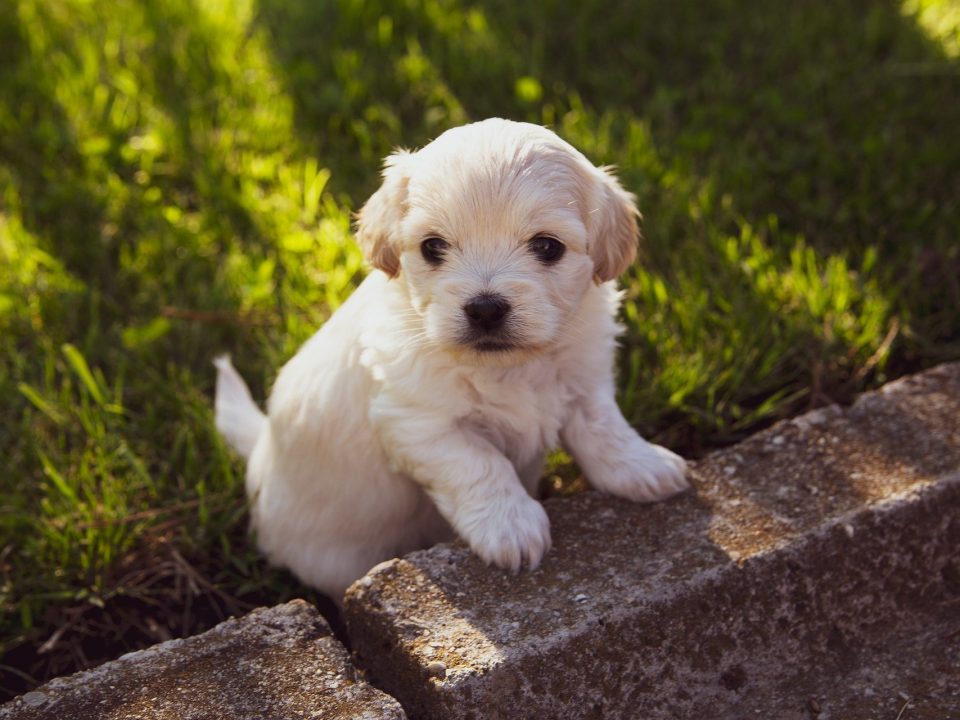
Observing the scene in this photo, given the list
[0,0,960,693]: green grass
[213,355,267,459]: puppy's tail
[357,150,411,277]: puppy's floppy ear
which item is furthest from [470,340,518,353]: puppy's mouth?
[213,355,267,459]: puppy's tail

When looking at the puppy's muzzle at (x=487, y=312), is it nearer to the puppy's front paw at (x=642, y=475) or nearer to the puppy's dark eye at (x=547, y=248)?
the puppy's dark eye at (x=547, y=248)

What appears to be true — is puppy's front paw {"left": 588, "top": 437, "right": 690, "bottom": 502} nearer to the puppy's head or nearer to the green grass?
the puppy's head

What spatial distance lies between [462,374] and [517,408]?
145 millimetres

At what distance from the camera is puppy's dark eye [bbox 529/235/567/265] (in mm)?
2229

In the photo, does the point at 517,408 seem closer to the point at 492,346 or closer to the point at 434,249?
the point at 492,346

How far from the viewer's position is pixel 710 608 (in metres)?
2.16

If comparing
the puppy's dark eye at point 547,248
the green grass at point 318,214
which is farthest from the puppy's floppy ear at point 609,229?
the green grass at point 318,214

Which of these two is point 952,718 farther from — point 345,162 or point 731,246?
point 345,162

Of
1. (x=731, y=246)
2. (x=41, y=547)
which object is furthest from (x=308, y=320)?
(x=731, y=246)

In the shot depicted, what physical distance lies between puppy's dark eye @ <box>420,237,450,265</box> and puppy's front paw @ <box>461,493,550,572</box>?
0.52 m

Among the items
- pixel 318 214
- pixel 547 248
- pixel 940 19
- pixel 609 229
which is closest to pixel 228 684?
pixel 547 248

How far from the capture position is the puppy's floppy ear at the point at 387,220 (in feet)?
7.67

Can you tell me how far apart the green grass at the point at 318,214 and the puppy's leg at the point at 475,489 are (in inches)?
24.6

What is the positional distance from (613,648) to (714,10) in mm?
3607
